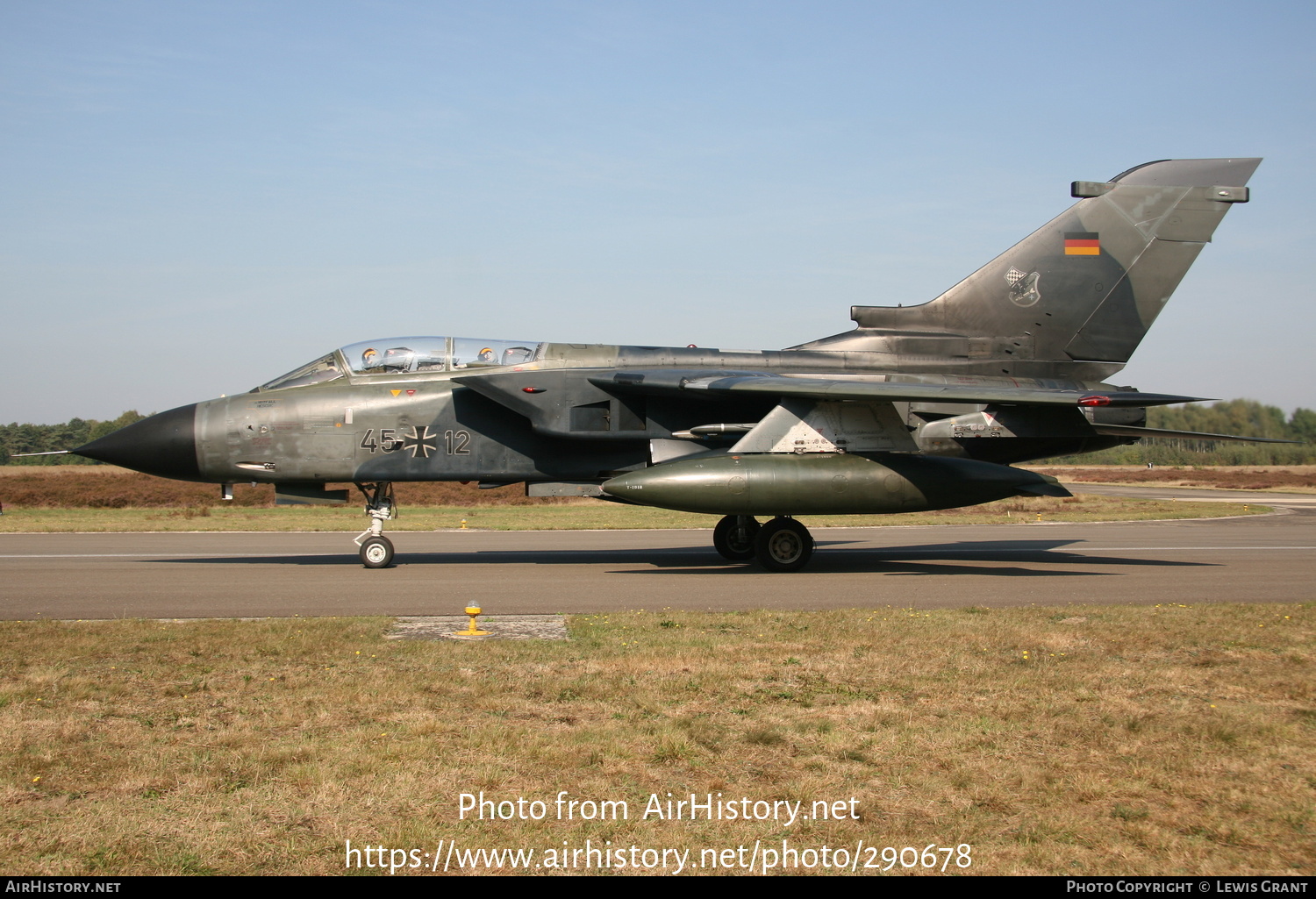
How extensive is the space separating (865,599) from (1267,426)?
60052 mm

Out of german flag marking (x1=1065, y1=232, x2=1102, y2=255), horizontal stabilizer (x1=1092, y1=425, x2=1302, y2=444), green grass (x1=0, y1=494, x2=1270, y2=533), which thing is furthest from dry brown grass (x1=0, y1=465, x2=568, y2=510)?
horizontal stabilizer (x1=1092, y1=425, x2=1302, y2=444)

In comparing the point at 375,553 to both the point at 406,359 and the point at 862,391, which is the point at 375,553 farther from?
the point at 862,391

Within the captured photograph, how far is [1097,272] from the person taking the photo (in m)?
14.6

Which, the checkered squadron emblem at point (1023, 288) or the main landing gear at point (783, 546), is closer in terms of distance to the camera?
the main landing gear at point (783, 546)

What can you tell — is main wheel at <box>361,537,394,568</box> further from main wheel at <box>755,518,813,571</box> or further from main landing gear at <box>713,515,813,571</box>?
main wheel at <box>755,518,813,571</box>

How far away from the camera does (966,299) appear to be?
1492 cm

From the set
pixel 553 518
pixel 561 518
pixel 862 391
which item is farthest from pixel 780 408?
pixel 553 518

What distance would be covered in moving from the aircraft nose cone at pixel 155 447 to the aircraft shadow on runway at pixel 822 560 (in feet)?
7.11

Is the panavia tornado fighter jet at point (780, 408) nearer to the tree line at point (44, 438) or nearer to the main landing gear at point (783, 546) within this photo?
the main landing gear at point (783, 546)

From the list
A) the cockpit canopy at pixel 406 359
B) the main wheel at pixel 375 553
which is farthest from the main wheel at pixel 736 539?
the main wheel at pixel 375 553

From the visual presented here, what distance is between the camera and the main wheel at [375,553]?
45.7 feet

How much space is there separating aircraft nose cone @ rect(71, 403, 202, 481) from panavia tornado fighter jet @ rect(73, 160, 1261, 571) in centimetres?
3

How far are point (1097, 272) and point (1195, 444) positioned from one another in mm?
50977

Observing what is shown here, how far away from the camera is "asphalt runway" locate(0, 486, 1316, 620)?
1049 cm
